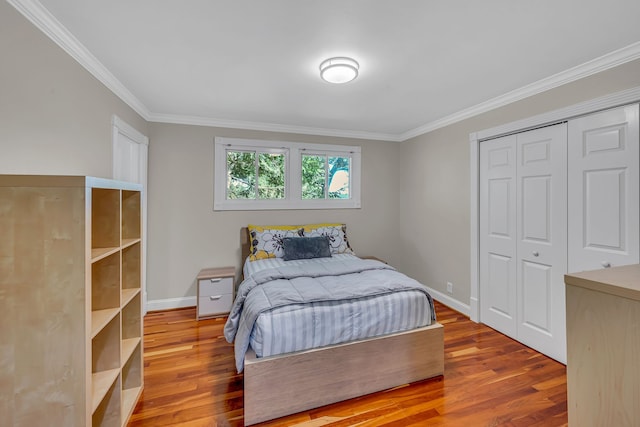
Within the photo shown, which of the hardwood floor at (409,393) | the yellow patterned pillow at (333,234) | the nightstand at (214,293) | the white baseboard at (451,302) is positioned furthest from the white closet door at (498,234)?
the nightstand at (214,293)

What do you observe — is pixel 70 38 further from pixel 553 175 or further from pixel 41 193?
pixel 553 175

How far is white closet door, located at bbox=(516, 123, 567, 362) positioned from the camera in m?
2.32

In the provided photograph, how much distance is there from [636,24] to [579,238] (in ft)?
4.68

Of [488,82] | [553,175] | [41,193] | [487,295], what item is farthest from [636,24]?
[41,193]

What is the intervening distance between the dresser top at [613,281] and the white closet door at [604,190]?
174cm

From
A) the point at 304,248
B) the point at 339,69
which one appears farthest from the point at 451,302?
the point at 339,69

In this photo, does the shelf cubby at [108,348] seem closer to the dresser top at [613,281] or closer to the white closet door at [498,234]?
the dresser top at [613,281]

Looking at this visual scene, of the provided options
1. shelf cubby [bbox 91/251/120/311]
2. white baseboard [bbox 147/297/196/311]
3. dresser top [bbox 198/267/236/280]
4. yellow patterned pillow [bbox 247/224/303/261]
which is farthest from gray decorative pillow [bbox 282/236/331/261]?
shelf cubby [bbox 91/251/120/311]

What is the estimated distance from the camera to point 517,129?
2615 millimetres

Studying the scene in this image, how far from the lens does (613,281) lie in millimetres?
636

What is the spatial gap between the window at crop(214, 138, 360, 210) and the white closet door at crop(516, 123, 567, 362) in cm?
209

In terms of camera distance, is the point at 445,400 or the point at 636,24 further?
the point at 445,400

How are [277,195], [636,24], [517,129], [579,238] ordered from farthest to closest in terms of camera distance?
1. [277,195]
2. [517,129]
3. [579,238]
4. [636,24]

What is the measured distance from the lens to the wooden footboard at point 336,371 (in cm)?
169
